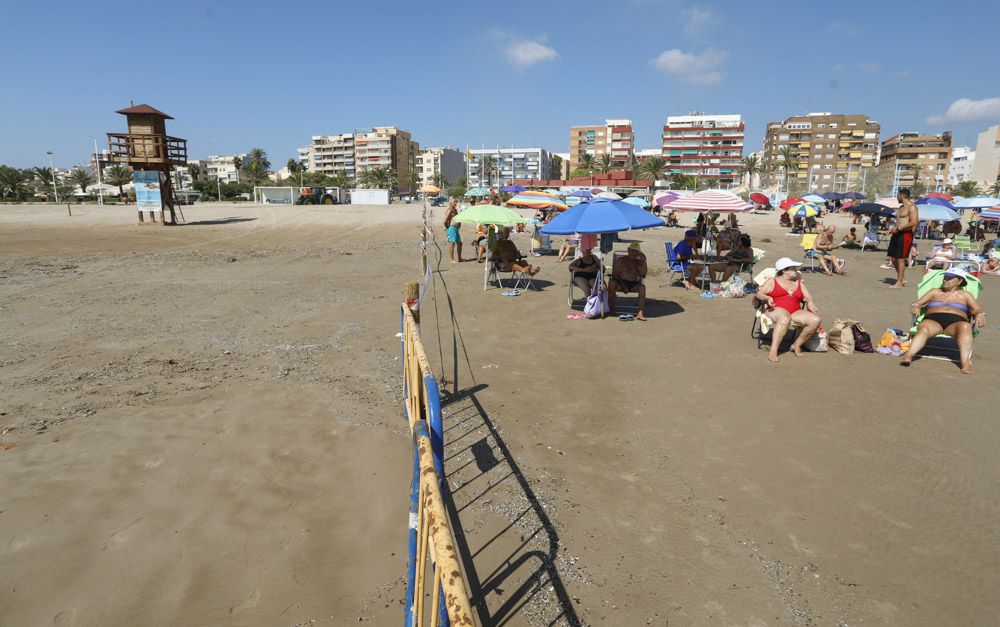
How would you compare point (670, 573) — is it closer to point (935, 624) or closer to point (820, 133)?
point (935, 624)

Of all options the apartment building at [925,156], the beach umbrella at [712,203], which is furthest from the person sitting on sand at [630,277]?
the apartment building at [925,156]

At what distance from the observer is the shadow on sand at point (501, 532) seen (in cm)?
275

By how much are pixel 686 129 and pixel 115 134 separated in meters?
111

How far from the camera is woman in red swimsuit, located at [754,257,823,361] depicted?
6.51 meters

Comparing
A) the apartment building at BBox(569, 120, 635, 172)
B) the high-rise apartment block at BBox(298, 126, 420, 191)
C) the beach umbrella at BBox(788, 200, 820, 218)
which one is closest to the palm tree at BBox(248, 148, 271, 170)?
the high-rise apartment block at BBox(298, 126, 420, 191)

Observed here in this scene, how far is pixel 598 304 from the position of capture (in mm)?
8562

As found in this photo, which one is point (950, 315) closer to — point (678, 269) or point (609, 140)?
point (678, 269)

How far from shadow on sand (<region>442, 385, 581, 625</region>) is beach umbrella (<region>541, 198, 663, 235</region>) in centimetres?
419

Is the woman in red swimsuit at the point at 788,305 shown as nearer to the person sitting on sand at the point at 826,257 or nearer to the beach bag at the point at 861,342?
the beach bag at the point at 861,342

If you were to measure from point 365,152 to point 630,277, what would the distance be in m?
136

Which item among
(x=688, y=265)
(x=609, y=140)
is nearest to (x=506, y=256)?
(x=688, y=265)

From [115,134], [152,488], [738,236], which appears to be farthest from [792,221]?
[115,134]

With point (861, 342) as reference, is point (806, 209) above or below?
above

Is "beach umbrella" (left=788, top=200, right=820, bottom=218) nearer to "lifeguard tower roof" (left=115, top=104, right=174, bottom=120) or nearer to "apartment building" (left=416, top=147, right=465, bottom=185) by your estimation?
"lifeguard tower roof" (left=115, top=104, right=174, bottom=120)
